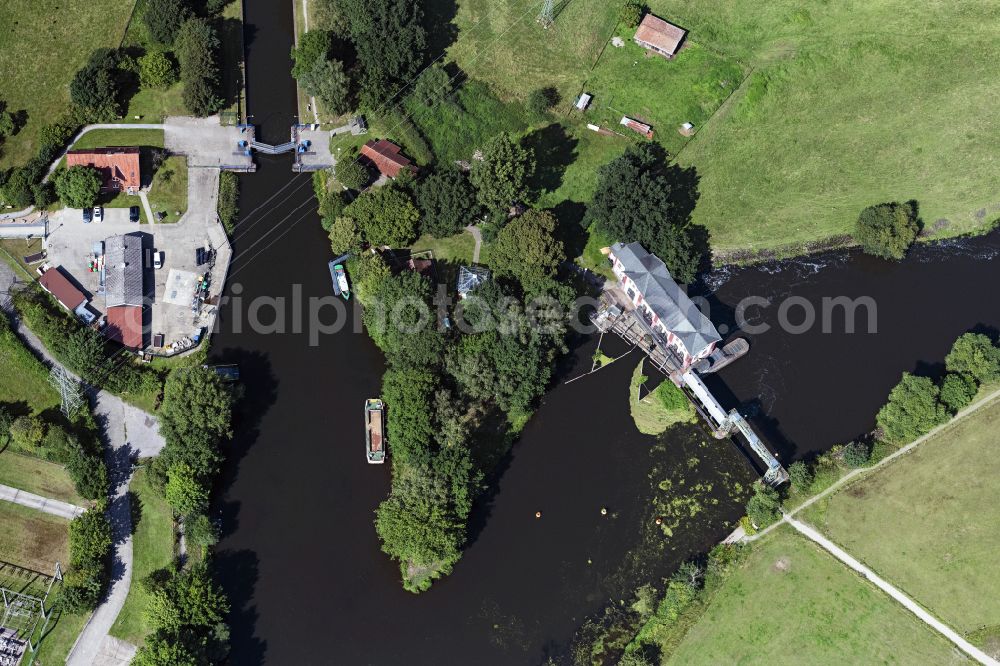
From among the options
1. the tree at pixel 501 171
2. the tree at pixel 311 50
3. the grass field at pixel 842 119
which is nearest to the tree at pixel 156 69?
the tree at pixel 311 50

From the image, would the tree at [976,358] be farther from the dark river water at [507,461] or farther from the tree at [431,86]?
the tree at [431,86]

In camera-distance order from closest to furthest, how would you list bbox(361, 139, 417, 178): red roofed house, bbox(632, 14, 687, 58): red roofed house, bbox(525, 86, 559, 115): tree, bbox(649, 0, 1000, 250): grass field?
bbox(361, 139, 417, 178): red roofed house
bbox(525, 86, 559, 115): tree
bbox(649, 0, 1000, 250): grass field
bbox(632, 14, 687, 58): red roofed house

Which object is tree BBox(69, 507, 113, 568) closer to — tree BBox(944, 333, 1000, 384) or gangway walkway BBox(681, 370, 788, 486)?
gangway walkway BBox(681, 370, 788, 486)

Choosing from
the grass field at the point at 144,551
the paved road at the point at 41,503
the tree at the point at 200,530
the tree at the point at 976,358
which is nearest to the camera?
the grass field at the point at 144,551

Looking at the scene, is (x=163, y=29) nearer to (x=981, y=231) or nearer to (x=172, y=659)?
(x=172, y=659)

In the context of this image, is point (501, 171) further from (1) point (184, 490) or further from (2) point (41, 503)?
(2) point (41, 503)

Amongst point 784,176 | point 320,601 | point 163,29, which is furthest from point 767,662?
point 163,29

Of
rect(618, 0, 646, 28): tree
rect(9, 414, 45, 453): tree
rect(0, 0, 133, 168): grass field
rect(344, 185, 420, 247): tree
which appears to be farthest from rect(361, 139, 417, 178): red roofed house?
rect(9, 414, 45, 453): tree
